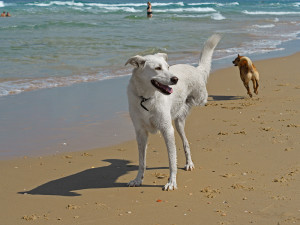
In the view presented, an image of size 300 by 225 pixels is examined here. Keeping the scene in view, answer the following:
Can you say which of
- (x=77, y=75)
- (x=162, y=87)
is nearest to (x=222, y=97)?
(x=77, y=75)

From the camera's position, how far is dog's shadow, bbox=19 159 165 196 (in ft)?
17.6

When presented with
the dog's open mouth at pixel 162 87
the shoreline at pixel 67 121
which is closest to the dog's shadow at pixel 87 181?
the shoreline at pixel 67 121

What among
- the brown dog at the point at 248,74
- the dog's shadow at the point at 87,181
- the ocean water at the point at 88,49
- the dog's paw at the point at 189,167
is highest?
the brown dog at the point at 248,74

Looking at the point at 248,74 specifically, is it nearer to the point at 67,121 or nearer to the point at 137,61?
the point at 67,121

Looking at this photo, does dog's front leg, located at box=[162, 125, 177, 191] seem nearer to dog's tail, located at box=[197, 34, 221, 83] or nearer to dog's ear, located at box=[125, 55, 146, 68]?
dog's ear, located at box=[125, 55, 146, 68]

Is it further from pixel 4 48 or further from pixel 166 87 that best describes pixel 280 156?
pixel 4 48

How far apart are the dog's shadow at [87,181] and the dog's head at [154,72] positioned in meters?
1.33

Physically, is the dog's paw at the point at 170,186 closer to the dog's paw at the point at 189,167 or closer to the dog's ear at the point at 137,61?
the dog's paw at the point at 189,167

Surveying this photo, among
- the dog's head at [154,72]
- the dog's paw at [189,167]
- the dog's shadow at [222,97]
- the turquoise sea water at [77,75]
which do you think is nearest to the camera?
the dog's head at [154,72]

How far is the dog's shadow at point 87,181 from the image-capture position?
5355 mm

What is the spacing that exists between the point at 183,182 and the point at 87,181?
3.83 feet

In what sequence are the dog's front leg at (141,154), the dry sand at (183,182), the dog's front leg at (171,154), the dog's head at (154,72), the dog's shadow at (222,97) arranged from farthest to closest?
the dog's shadow at (222,97), the dog's front leg at (141,154), the dog's front leg at (171,154), the dog's head at (154,72), the dry sand at (183,182)

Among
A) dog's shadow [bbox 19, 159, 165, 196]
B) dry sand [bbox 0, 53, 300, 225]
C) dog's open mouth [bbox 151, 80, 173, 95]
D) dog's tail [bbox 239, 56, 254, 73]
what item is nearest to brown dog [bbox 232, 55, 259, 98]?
dog's tail [bbox 239, 56, 254, 73]

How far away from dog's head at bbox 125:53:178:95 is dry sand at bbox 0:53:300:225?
120 cm
